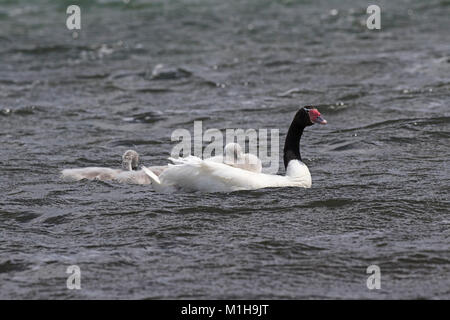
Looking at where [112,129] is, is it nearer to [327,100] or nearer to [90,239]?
[327,100]

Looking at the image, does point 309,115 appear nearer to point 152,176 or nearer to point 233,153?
point 233,153

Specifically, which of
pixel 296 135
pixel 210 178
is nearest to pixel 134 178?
pixel 210 178

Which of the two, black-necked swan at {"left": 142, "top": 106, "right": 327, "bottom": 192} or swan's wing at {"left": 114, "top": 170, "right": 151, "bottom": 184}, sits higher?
swan's wing at {"left": 114, "top": 170, "right": 151, "bottom": 184}

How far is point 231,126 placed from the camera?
45.5ft

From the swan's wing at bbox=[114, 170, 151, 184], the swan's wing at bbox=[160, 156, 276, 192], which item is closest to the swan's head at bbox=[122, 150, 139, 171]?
the swan's wing at bbox=[114, 170, 151, 184]

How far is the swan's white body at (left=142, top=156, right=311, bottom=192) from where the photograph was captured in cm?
970

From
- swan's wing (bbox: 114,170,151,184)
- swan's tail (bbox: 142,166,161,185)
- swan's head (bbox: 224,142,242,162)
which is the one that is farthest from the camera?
swan's wing (bbox: 114,170,151,184)

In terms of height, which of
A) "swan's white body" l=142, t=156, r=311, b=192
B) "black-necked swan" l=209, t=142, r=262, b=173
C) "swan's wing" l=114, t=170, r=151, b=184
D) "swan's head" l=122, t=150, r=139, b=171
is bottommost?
"swan's white body" l=142, t=156, r=311, b=192

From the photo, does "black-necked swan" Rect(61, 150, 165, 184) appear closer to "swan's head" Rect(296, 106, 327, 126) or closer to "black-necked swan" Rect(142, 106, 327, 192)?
"black-necked swan" Rect(142, 106, 327, 192)

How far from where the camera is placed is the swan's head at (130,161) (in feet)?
36.5

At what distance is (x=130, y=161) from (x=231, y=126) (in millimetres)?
2989

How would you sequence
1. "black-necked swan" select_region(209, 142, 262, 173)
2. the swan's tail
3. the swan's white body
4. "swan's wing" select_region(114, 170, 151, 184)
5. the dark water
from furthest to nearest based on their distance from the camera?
"swan's wing" select_region(114, 170, 151, 184) → "black-necked swan" select_region(209, 142, 262, 173) → the swan's tail → the swan's white body → the dark water

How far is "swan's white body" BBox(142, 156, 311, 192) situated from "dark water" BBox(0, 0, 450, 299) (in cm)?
10

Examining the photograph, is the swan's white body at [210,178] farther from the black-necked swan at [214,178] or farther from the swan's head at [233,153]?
the swan's head at [233,153]
